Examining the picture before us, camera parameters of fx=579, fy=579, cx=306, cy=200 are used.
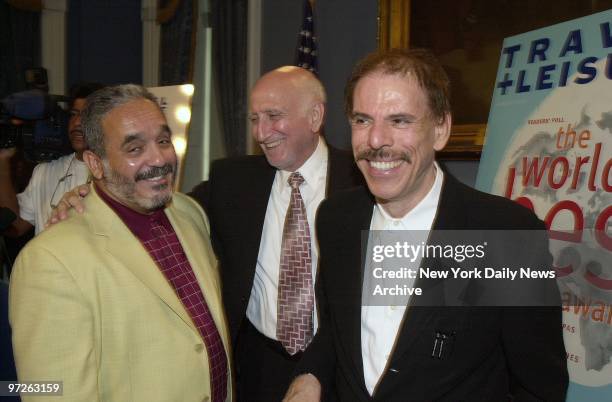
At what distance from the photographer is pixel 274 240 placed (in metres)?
2.40

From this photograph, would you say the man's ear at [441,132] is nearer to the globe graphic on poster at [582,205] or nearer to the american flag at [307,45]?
the globe graphic on poster at [582,205]

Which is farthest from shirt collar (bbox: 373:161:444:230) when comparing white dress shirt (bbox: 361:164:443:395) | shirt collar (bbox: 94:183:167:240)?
shirt collar (bbox: 94:183:167:240)

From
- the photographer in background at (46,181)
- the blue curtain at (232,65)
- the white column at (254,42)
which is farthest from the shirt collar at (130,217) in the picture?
the blue curtain at (232,65)

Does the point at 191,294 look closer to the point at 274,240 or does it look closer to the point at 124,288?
the point at 124,288

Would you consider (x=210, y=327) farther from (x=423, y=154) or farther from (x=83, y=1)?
(x=83, y=1)

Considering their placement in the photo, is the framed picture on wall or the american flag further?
the american flag

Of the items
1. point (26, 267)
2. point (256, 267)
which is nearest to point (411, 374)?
point (26, 267)

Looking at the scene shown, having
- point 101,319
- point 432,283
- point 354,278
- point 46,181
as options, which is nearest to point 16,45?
point 46,181

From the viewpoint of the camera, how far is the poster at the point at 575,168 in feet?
5.84

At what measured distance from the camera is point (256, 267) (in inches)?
94.7

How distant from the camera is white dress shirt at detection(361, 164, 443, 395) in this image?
1409 mm

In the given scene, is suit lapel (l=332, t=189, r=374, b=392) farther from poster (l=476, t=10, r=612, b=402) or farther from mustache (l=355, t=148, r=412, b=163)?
poster (l=476, t=10, r=612, b=402)

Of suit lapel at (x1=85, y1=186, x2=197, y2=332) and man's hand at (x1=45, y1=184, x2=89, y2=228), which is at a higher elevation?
man's hand at (x1=45, y1=184, x2=89, y2=228)

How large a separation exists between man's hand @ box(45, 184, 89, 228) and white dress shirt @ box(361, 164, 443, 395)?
857 millimetres
